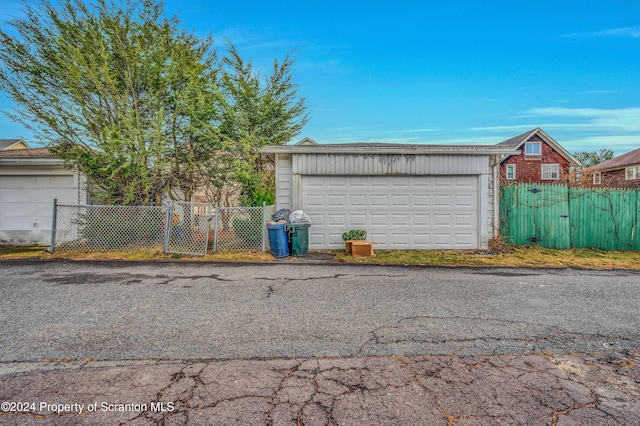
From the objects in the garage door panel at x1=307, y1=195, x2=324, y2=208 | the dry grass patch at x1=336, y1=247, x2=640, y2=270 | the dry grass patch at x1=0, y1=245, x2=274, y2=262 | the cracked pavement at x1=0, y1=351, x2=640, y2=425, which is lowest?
Answer: the cracked pavement at x1=0, y1=351, x2=640, y2=425

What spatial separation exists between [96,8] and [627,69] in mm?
19039

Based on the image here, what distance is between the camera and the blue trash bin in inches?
326

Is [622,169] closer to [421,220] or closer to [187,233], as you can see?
[421,220]

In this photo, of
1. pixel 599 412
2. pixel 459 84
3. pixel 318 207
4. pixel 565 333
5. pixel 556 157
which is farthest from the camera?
pixel 556 157

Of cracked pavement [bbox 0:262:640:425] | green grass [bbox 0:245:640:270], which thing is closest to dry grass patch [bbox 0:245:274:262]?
green grass [bbox 0:245:640:270]

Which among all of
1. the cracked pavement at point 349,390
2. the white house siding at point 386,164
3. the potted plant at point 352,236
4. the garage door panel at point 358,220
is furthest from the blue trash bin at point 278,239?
the cracked pavement at point 349,390

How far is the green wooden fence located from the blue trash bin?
6672 millimetres

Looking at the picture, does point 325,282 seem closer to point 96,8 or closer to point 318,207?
point 318,207

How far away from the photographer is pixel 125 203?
386 inches

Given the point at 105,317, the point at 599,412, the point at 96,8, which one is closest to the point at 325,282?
the point at 105,317

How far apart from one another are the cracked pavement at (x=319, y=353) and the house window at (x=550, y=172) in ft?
75.6

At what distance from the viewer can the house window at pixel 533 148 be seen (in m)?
25.0

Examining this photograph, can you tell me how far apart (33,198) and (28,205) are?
0.27 meters

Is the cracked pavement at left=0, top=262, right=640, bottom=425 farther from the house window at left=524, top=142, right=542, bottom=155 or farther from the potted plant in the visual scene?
the house window at left=524, top=142, right=542, bottom=155
